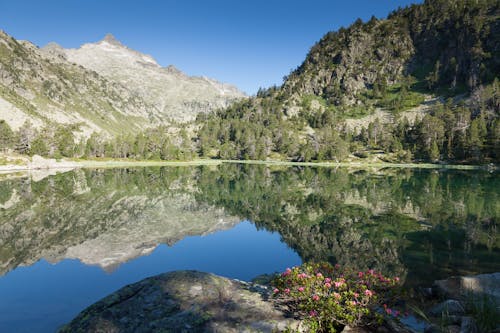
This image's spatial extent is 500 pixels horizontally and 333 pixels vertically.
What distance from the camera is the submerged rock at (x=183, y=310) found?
9.22 m

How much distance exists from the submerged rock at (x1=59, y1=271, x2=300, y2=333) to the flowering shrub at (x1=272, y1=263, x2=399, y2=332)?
0.63 metres

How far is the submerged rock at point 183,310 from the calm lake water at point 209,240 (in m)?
5.50

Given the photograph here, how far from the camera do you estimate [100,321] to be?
30.9 feet

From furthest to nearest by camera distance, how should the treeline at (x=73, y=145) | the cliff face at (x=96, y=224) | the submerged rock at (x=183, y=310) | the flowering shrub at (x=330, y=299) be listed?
the treeline at (x=73, y=145)
the cliff face at (x=96, y=224)
the flowering shrub at (x=330, y=299)
the submerged rock at (x=183, y=310)

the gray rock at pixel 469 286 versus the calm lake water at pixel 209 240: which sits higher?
the gray rock at pixel 469 286

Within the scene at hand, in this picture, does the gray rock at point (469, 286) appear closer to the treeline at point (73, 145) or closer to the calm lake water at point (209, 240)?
the calm lake water at point (209, 240)

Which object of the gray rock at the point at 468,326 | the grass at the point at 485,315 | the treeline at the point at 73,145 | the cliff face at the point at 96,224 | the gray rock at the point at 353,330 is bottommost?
the cliff face at the point at 96,224

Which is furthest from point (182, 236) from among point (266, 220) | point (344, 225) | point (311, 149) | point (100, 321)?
point (311, 149)

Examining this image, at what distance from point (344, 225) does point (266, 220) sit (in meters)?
9.32

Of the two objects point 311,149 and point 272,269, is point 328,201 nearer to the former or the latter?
point 272,269

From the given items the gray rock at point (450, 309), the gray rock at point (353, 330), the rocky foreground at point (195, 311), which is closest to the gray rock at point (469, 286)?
the rocky foreground at point (195, 311)

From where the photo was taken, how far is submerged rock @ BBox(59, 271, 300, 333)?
9219 millimetres

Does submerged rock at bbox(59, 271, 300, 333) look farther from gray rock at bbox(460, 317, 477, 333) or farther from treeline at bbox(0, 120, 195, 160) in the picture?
treeline at bbox(0, 120, 195, 160)

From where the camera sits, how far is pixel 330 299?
945 centimetres
